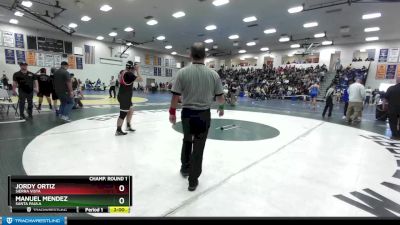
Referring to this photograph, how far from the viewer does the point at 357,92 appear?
732cm

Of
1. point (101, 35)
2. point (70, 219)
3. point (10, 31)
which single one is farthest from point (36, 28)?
point (70, 219)

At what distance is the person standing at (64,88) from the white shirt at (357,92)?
8758mm

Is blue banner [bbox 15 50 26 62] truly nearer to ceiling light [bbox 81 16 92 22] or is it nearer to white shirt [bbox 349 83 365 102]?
ceiling light [bbox 81 16 92 22]

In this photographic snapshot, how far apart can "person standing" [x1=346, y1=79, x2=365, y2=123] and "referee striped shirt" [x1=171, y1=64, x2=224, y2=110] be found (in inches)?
273

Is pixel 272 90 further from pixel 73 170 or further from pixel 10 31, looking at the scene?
pixel 10 31

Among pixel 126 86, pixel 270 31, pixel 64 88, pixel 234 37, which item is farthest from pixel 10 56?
pixel 270 31

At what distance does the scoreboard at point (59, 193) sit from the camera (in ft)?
4.38

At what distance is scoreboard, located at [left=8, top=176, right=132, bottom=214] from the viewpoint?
134cm

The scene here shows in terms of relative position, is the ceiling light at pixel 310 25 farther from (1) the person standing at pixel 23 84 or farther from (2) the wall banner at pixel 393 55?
(1) the person standing at pixel 23 84

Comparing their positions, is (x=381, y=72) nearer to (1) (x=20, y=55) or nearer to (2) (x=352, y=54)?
(2) (x=352, y=54)

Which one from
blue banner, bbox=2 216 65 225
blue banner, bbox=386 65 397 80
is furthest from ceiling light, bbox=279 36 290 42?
blue banner, bbox=2 216 65 225

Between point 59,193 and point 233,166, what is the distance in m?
2.33

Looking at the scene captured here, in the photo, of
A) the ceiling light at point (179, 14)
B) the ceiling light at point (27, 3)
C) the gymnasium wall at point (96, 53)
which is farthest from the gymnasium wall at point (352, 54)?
the ceiling light at point (27, 3)

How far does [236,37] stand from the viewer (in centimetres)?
2078
